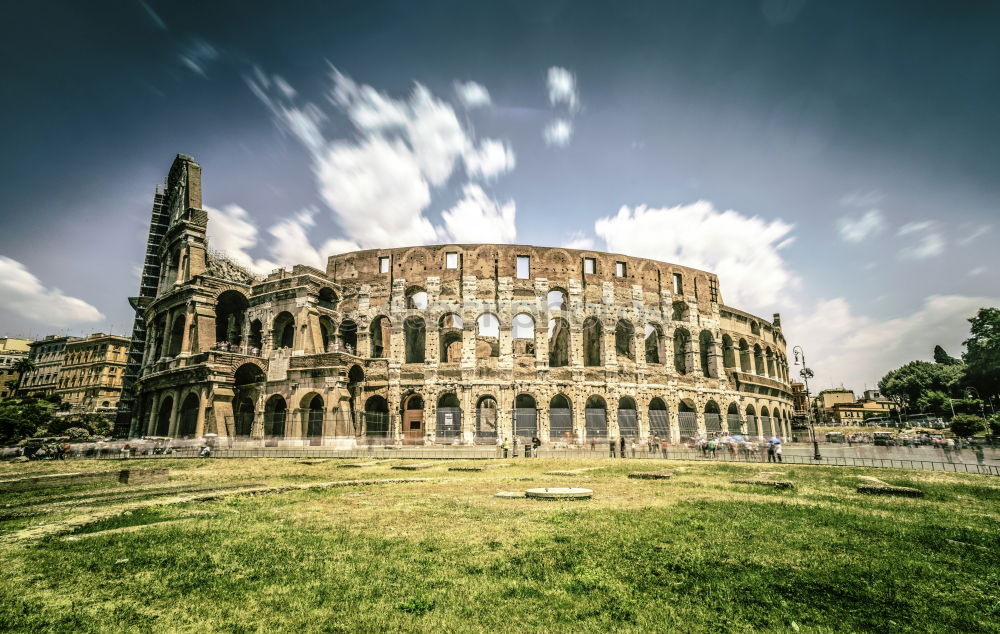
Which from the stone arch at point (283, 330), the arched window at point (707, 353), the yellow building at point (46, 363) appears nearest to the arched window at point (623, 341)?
the arched window at point (707, 353)

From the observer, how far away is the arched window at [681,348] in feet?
125

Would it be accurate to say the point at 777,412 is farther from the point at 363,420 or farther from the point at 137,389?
the point at 137,389

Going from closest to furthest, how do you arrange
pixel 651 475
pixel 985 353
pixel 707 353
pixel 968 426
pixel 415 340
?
pixel 651 475, pixel 968 426, pixel 415 340, pixel 707 353, pixel 985 353

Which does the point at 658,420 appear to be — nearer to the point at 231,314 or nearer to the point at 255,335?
the point at 255,335

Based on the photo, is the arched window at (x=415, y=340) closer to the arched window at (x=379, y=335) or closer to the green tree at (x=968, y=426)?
the arched window at (x=379, y=335)

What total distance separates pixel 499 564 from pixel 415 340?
113 feet

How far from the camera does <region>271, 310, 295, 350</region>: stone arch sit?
3438 centimetres

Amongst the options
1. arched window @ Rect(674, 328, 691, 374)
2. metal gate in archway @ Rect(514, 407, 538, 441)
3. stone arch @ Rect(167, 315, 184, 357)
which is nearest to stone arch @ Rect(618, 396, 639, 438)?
metal gate in archway @ Rect(514, 407, 538, 441)

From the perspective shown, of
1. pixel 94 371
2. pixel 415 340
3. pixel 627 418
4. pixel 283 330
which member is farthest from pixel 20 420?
pixel 94 371

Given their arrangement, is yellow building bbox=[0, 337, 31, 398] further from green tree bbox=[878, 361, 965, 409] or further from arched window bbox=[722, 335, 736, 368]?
green tree bbox=[878, 361, 965, 409]

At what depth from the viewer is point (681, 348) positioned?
38.9 metres

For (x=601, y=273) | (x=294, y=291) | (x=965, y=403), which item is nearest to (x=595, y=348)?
(x=601, y=273)

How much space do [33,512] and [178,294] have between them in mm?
31234

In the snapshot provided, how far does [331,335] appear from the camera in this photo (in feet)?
114
